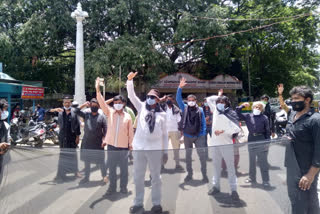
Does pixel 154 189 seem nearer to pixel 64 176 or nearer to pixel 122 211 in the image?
pixel 122 211

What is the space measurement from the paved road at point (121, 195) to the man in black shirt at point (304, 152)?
0.94 ft

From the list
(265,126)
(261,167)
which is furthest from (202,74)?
(261,167)

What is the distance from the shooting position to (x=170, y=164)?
126 inches

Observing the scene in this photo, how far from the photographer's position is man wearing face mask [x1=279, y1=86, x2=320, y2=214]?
2699mm

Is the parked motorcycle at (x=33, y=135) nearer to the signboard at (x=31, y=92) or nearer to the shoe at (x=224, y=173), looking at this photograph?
the signboard at (x=31, y=92)

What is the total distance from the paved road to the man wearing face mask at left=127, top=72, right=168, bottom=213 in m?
0.07

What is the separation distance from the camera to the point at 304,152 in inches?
110

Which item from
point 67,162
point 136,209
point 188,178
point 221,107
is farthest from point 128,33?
point 136,209

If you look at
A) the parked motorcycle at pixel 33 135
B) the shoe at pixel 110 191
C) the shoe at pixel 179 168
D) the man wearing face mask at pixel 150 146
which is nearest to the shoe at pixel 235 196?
the shoe at pixel 179 168

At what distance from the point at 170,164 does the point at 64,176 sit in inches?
51.1

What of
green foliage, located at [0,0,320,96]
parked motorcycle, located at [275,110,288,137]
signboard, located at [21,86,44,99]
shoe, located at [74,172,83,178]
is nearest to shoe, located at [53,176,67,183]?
shoe, located at [74,172,83,178]

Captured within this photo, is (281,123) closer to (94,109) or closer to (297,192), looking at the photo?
(297,192)

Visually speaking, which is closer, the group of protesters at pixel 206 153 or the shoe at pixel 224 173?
the group of protesters at pixel 206 153

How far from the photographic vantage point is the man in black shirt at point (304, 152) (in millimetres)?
2699
